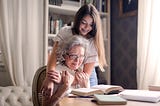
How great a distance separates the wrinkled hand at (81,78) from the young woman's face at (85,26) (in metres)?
0.21

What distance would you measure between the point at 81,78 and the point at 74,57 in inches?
5.5

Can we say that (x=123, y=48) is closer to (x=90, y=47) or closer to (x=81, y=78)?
(x=90, y=47)

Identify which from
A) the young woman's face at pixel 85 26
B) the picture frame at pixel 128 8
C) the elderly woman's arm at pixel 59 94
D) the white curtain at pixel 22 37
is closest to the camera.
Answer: the elderly woman's arm at pixel 59 94

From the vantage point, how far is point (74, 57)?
1.15 meters

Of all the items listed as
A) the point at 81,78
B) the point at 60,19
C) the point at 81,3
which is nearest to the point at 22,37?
the point at 60,19

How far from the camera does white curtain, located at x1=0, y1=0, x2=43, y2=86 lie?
7.80 feet

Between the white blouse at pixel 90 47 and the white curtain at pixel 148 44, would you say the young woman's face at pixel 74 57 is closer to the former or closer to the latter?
the white blouse at pixel 90 47

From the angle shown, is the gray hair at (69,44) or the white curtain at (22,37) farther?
the white curtain at (22,37)

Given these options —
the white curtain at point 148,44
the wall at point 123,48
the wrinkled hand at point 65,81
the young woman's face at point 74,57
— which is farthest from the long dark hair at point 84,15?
the wall at point 123,48

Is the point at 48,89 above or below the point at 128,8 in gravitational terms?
below

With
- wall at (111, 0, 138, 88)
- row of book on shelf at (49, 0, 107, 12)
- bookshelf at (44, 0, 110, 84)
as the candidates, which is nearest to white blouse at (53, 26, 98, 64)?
bookshelf at (44, 0, 110, 84)

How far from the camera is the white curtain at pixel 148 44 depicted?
99.6 inches

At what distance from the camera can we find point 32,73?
2.53 metres

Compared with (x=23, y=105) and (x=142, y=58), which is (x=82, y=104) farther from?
(x=142, y=58)
